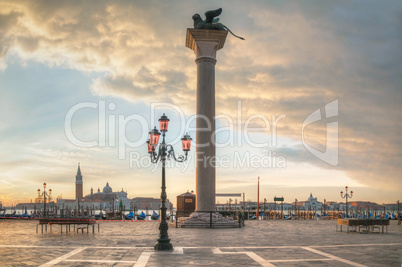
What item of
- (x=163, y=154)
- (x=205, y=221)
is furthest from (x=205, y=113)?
(x=163, y=154)

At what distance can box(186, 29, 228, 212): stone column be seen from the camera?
24734 millimetres

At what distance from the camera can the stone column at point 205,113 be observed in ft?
81.1

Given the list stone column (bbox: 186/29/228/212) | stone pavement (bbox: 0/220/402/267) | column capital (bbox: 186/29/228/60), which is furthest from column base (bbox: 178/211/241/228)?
column capital (bbox: 186/29/228/60)

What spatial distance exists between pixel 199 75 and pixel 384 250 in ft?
49.1

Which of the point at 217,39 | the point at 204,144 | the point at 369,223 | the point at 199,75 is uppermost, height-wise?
the point at 217,39

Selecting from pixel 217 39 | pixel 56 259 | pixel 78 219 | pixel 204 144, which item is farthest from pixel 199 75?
pixel 56 259

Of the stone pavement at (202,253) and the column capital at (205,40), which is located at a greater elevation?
the column capital at (205,40)

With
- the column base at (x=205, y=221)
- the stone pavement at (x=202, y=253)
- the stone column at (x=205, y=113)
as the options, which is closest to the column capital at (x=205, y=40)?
the stone column at (x=205, y=113)

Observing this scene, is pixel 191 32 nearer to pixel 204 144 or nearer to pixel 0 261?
pixel 204 144

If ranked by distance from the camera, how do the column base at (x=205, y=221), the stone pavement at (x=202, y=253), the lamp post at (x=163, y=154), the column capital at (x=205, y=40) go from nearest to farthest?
Result: the stone pavement at (x=202, y=253)
the lamp post at (x=163, y=154)
the column base at (x=205, y=221)
the column capital at (x=205, y=40)

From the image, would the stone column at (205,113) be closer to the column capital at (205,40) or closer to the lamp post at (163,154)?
the column capital at (205,40)

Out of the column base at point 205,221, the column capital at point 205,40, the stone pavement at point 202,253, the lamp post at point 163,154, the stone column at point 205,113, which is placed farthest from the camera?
the column capital at point 205,40

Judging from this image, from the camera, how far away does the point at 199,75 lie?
83.4 feet

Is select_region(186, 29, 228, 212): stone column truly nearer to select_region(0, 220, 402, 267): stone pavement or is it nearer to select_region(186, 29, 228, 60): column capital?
select_region(186, 29, 228, 60): column capital
